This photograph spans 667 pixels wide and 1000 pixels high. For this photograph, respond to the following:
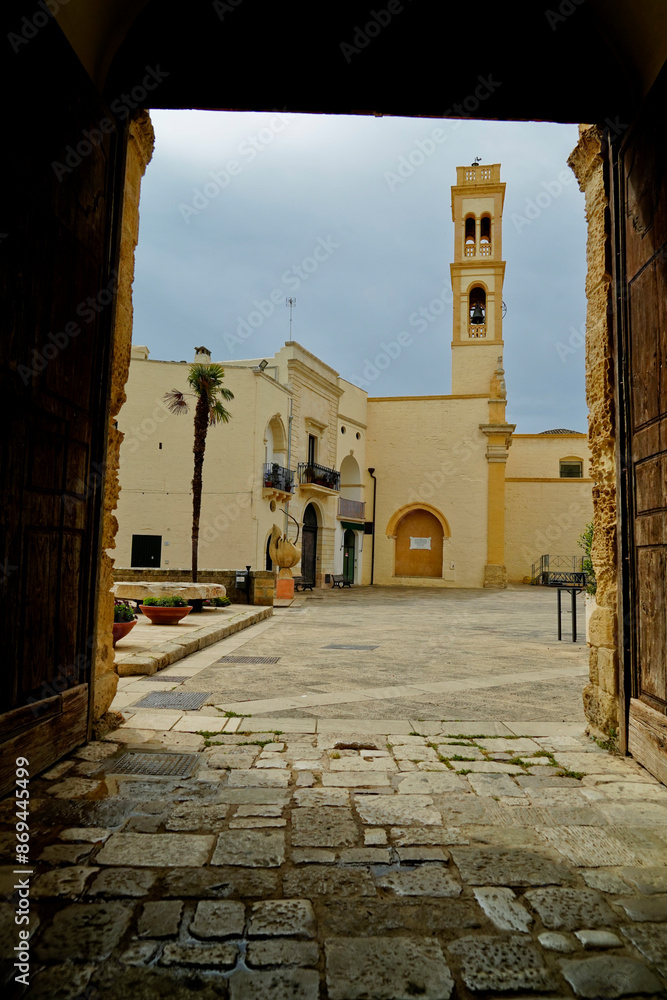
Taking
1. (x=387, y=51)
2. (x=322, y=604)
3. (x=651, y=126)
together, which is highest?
(x=387, y=51)

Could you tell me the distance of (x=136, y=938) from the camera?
1.85 metres

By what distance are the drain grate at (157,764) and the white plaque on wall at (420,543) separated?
86.3 ft

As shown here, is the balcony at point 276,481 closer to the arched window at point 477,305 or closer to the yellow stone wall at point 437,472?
the yellow stone wall at point 437,472

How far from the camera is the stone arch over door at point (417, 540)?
29.2 metres

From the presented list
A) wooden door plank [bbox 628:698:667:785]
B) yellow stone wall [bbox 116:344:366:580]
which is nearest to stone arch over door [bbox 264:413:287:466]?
yellow stone wall [bbox 116:344:366:580]

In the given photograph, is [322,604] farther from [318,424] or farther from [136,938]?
[136,938]

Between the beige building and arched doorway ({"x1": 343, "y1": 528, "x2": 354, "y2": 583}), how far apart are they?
0.06 meters

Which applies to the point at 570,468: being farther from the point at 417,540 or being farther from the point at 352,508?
the point at 352,508

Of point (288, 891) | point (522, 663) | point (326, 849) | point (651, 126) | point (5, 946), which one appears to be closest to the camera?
point (5, 946)

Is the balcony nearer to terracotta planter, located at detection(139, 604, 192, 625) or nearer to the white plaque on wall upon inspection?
the white plaque on wall

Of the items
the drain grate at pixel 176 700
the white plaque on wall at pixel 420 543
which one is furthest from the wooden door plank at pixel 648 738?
the white plaque on wall at pixel 420 543

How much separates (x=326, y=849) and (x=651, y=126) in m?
3.72

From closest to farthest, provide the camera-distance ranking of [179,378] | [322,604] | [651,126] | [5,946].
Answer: [5,946] < [651,126] < [322,604] < [179,378]

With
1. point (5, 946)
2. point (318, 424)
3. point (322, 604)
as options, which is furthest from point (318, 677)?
point (318, 424)
